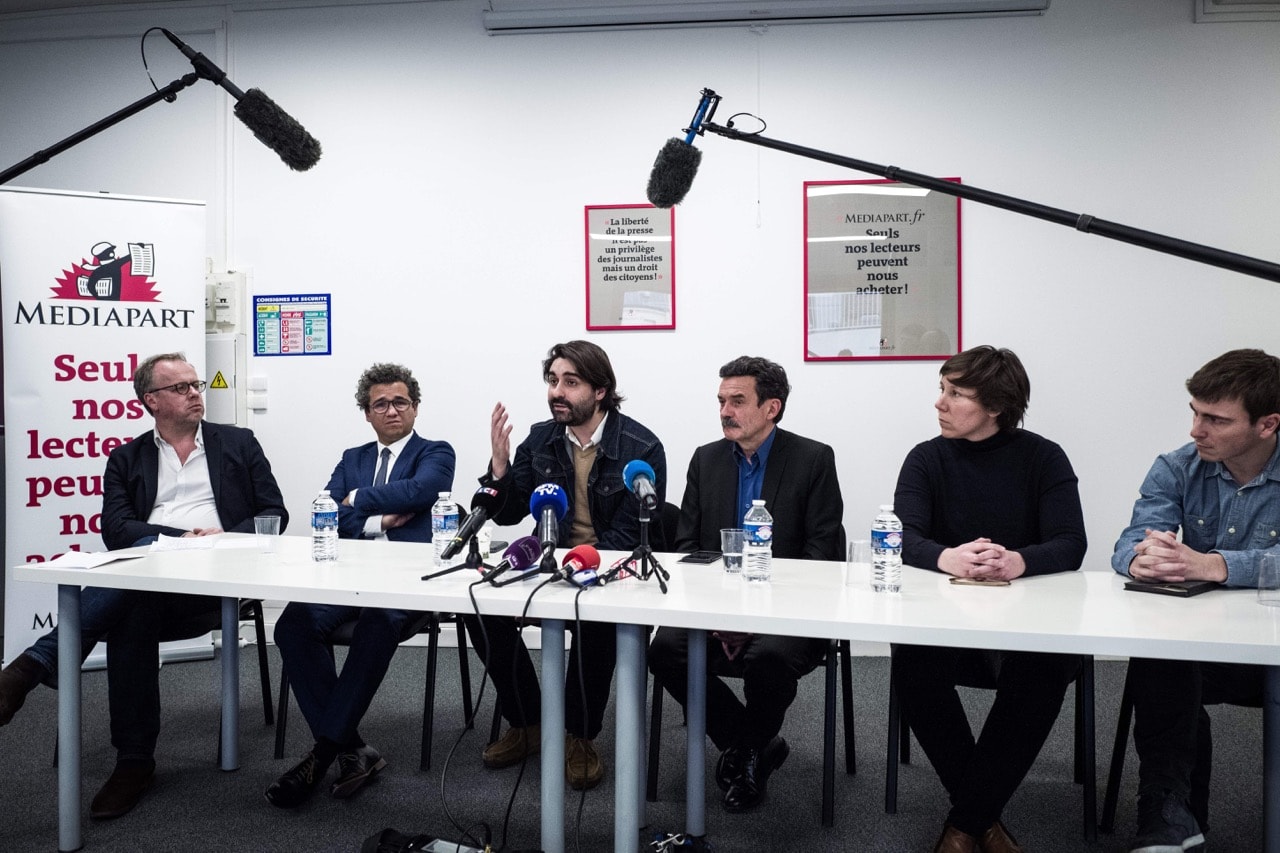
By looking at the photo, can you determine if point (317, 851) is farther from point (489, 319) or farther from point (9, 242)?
point (9, 242)

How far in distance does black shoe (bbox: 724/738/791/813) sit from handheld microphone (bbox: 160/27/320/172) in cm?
194

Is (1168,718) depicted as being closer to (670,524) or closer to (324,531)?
(670,524)

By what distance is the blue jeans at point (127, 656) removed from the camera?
7.75 ft

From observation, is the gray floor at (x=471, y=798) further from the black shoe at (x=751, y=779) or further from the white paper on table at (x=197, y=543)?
the white paper on table at (x=197, y=543)

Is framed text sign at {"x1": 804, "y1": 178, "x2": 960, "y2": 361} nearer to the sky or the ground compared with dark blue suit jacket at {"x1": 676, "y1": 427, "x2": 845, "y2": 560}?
nearer to the sky

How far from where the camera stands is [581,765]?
240 centimetres

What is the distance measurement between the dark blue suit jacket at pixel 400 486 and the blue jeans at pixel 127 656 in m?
0.68

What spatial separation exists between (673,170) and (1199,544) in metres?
1.59

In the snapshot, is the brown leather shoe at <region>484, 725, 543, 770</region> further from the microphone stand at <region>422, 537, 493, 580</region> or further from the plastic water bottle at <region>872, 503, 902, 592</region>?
the plastic water bottle at <region>872, 503, 902, 592</region>

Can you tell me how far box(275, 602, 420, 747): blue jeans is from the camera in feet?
7.54

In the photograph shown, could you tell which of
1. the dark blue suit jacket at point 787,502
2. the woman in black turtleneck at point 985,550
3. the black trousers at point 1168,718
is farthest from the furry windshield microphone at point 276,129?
the black trousers at point 1168,718

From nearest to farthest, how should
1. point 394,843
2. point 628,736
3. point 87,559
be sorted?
point 628,736 → point 394,843 → point 87,559

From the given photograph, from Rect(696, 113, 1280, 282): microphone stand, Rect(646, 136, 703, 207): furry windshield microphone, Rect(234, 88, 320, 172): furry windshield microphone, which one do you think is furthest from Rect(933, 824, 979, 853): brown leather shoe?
Rect(234, 88, 320, 172): furry windshield microphone

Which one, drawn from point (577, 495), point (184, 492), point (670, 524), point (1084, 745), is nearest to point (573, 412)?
point (577, 495)
